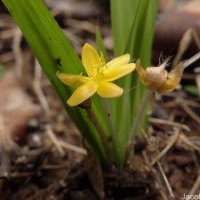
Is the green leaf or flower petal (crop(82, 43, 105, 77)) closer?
flower petal (crop(82, 43, 105, 77))


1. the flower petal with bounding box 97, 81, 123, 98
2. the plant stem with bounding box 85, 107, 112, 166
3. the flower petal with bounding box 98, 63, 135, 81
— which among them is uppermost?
the flower petal with bounding box 98, 63, 135, 81

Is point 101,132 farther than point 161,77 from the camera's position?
Yes

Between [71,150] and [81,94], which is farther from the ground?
[81,94]

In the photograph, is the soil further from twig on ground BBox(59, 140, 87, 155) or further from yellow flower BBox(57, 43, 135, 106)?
yellow flower BBox(57, 43, 135, 106)

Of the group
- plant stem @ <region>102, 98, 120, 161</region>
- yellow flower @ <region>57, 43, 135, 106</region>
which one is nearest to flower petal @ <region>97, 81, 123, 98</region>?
yellow flower @ <region>57, 43, 135, 106</region>

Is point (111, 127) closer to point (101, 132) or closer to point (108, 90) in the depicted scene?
point (101, 132)

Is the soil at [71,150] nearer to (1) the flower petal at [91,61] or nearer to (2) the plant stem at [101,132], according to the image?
(2) the plant stem at [101,132]

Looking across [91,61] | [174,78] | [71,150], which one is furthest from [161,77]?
[71,150]
